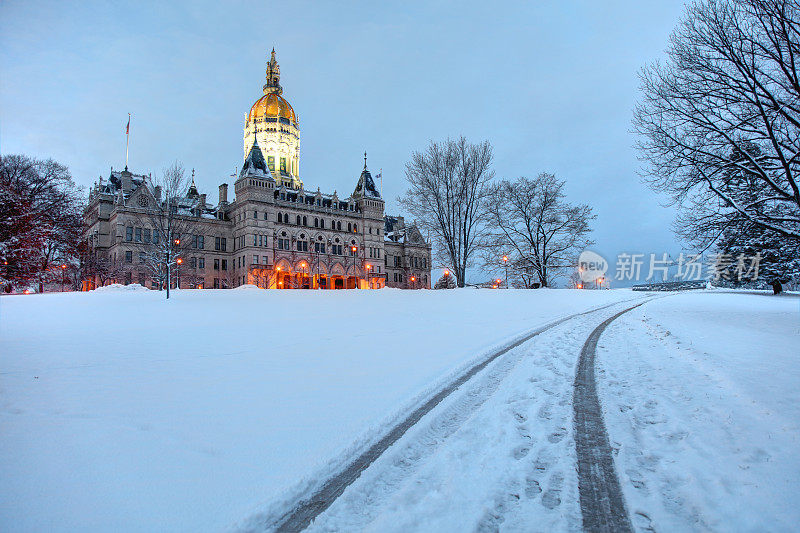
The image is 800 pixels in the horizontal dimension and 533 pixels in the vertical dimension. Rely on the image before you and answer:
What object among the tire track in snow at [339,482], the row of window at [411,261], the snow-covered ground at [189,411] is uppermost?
the row of window at [411,261]

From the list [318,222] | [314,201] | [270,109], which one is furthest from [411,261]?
[270,109]

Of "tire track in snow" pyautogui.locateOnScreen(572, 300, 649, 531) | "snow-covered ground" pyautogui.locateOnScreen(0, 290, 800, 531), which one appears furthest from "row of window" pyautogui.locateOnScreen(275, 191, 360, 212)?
"tire track in snow" pyautogui.locateOnScreen(572, 300, 649, 531)

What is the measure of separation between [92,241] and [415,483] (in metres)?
71.7

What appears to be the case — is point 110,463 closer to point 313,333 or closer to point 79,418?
point 79,418

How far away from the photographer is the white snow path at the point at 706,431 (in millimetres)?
3279

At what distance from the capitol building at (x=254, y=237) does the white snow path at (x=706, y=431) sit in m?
44.3

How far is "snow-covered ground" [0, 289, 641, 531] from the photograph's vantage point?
3.30 meters

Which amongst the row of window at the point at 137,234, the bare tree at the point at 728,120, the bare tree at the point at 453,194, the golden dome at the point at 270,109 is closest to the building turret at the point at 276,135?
the golden dome at the point at 270,109

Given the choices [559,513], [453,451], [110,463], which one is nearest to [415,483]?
[453,451]

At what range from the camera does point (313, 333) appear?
38.3ft

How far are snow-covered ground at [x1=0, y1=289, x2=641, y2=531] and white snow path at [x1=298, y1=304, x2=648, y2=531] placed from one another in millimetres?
191

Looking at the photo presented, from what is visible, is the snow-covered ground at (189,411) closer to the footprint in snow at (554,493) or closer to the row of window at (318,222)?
the footprint in snow at (554,493)

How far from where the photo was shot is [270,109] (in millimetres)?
91875

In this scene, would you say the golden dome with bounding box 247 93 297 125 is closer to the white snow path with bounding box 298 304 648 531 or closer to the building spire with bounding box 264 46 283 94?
the building spire with bounding box 264 46 283 94
